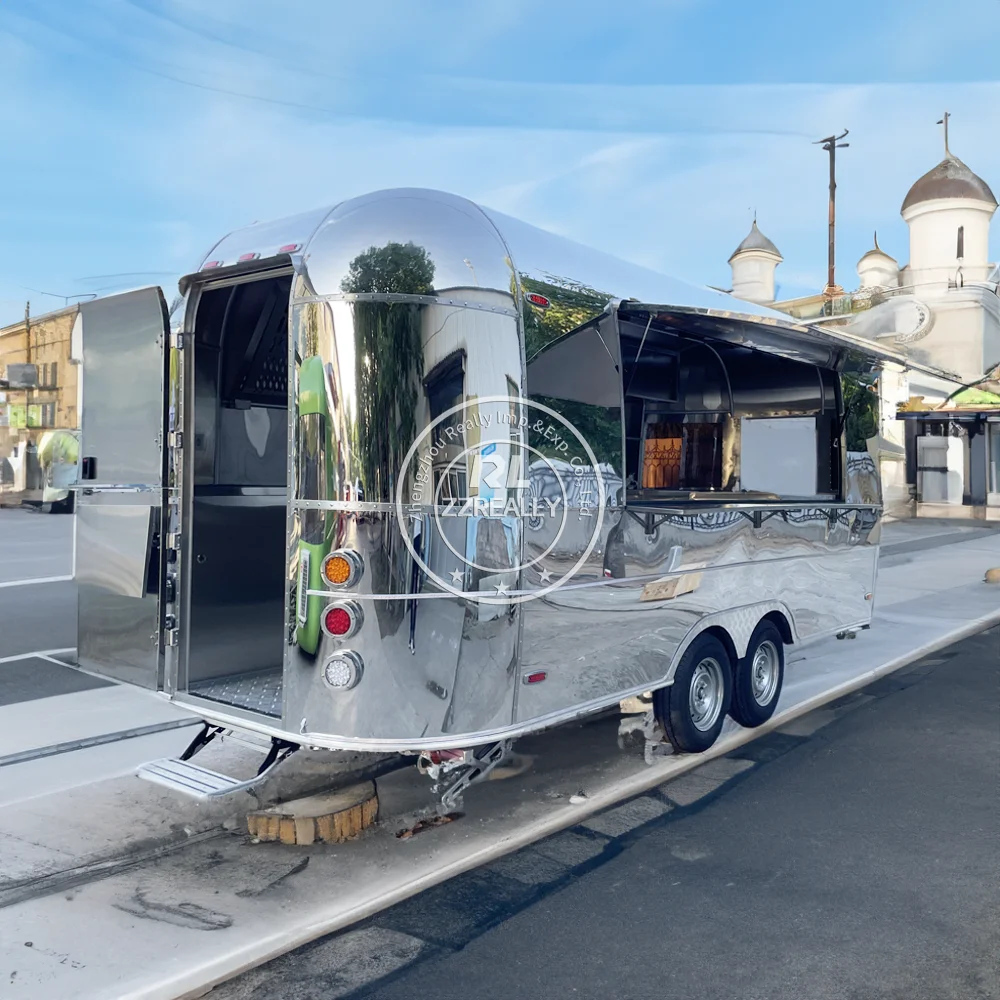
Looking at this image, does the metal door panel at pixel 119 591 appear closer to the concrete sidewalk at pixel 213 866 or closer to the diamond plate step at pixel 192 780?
the diamond plate step at pixel 192 780

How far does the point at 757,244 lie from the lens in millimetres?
39750

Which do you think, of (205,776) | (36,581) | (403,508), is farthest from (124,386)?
(36,581)

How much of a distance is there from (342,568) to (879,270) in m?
38.1

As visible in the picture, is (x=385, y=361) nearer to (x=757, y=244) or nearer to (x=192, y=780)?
(x=192, y=780)

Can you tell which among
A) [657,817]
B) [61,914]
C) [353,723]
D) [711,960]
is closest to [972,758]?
[657,817]

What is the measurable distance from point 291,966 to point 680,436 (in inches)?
265

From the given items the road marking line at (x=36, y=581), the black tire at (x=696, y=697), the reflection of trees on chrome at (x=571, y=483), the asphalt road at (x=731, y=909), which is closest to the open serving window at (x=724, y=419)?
the black tire at (x=696, y=697)

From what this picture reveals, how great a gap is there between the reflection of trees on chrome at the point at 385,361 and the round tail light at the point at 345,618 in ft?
1.60

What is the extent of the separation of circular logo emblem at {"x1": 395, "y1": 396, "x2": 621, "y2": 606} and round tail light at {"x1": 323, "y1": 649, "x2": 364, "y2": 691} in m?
0.48

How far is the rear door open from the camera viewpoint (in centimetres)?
507

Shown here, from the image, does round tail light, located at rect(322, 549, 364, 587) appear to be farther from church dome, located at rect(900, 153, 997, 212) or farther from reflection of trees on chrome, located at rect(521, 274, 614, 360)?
church dome, located at rect(900, 153, 997, 212)

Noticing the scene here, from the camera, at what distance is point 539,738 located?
6727 mm

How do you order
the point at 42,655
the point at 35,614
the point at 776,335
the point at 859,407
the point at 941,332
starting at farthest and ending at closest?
the point at 941,332
the point at 35,614
the point at 42,655
the point at 859,407
the point at 776,335

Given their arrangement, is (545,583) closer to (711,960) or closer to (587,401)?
(587,401)
